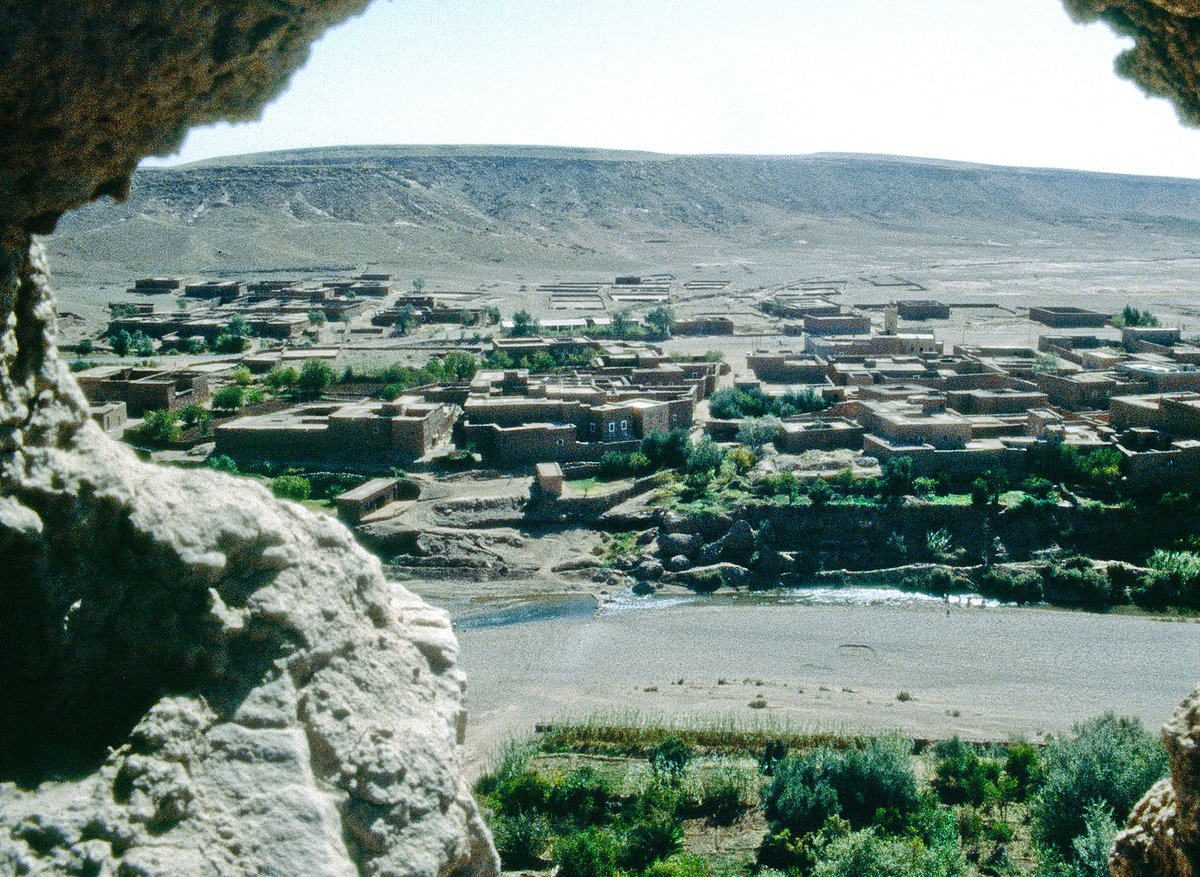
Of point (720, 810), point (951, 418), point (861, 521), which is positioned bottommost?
point (720, 810)

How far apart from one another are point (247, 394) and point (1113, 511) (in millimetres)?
24394

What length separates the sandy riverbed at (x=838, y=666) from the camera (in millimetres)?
15148

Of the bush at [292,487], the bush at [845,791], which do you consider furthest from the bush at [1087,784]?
the bush at [292,487]

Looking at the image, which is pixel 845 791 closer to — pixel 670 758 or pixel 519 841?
pixel 670 758

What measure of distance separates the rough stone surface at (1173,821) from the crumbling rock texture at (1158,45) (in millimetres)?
2500

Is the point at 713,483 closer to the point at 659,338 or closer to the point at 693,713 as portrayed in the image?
the point at 693,713

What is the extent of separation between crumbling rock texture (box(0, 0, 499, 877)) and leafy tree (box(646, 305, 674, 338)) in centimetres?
4121

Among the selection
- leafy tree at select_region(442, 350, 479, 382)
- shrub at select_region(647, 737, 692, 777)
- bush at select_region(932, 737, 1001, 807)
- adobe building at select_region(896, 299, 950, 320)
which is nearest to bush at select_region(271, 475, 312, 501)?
leafy tree at select_region(442, 350, 479, 382)

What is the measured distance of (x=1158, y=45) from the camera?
13.4ft

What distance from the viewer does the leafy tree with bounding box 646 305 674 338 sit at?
45062 mm

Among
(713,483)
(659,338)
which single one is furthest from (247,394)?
(659,338)

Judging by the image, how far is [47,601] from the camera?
10.7ft

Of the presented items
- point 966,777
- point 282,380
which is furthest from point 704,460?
point 282,380

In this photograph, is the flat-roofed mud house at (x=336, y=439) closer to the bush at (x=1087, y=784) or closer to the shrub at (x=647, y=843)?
the shrub at (x=647, y=843)
